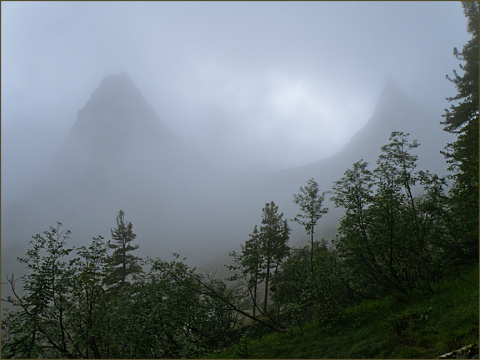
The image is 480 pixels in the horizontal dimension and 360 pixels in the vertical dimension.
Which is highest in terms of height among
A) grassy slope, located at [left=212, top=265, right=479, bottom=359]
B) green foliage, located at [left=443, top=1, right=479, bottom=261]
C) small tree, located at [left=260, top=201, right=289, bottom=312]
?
green foliage, located at [left=443, top=1, right=479, bottom=261]

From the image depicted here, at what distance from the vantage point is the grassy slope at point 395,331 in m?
10.7

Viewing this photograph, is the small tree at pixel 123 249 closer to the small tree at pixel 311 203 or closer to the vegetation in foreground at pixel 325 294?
the vegetation in foreground at pixel 325 294

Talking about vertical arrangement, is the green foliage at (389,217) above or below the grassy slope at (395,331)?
above

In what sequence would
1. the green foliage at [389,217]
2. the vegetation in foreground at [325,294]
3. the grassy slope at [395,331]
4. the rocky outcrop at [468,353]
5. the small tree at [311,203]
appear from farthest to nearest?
the small tree at [311,203] < the green foliage at [389,217] < the vegetation in foreground at [325,294] < the grassy slope at [395,331] < the rocky outcrop at [468,353]

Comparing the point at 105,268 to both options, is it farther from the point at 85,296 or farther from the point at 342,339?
the point at 342,339

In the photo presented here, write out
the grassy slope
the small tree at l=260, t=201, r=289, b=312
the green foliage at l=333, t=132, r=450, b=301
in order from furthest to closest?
the small tree at l=260, t=201, r=289, b=312 → the green foliage at l=333, t=132, r=450, b=301 → the grassy slope

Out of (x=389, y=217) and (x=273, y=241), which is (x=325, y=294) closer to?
(x=389, y=217)

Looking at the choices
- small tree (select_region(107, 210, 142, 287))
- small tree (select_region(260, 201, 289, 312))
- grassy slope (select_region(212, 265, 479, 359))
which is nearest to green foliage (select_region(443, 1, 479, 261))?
grassy slope (select_region(212, 265, 479, 359))

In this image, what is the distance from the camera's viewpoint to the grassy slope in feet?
35.0

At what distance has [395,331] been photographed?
1284 cm

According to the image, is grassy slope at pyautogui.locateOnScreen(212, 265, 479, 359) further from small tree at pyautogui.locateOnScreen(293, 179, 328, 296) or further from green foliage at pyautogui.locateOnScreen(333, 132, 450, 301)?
small tree at pyautogui.locateOnScreen(293, 179, 328, 296)

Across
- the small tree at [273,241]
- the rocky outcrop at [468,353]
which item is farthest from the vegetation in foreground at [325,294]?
the small tree at [273,241]

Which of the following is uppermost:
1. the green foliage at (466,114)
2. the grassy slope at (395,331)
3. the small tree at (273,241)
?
the green foliage at (466,114)

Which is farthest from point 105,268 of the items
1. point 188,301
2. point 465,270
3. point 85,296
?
point 465,270
